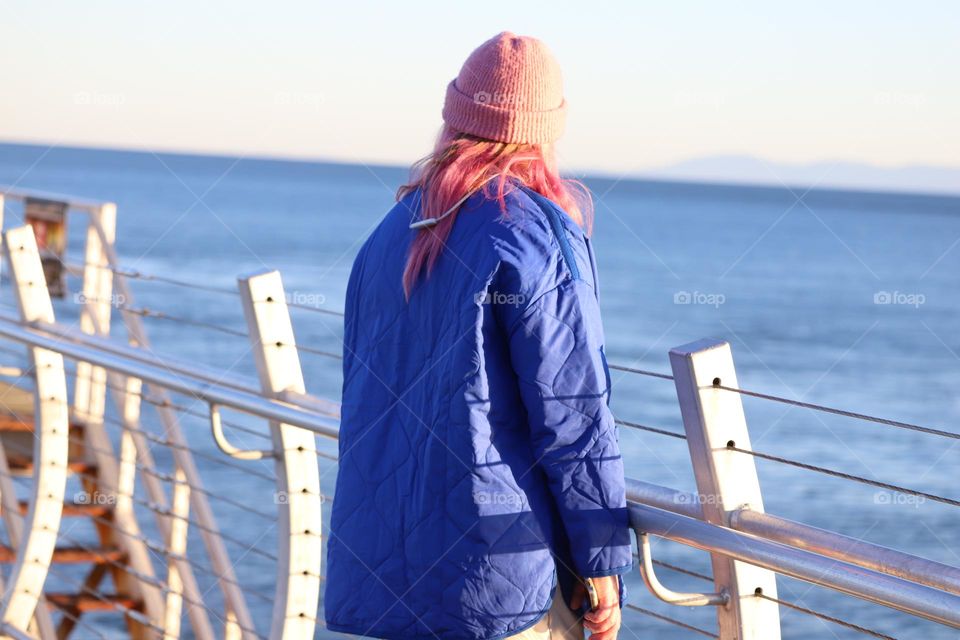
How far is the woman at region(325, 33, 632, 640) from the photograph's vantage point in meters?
1.78

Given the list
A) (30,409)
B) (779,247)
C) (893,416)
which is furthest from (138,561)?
(779,247)

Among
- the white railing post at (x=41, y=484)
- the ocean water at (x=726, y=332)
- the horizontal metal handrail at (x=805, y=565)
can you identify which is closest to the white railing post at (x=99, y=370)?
the ocean water at (x=726, y=332)

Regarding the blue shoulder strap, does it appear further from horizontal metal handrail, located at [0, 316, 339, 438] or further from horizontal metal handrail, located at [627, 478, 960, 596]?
horizontal metal handrail, located at [0, 316, 339, 438]

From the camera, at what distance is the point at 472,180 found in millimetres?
1881

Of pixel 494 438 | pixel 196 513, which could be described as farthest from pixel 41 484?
pixel 494 438

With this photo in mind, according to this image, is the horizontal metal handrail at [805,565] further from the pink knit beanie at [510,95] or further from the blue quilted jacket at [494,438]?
the pink knit beanie at [510,95]

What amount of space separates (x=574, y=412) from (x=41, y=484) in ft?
7.48

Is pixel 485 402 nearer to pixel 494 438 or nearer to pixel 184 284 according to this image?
pixel 494 438

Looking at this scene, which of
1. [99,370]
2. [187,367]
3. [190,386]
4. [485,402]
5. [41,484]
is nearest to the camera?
[485,402]

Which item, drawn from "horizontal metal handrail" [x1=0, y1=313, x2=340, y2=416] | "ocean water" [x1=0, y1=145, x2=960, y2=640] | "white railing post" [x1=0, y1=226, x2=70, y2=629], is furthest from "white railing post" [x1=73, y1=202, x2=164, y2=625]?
"horizontal metal handrail" [x1=0, y1=313, x2=340, y2=416]

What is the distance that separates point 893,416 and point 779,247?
44926 millimetres

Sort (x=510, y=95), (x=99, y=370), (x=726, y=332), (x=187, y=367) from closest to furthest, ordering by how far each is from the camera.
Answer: (x=510, y=95) → (x=187, y=367) → (x=99, y=370) → (x=726, y=332)

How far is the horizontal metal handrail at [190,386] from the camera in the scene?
98.2 inches

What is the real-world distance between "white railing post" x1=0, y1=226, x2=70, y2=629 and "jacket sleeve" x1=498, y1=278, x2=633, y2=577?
7.12 feet
